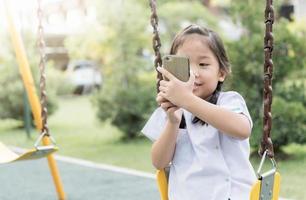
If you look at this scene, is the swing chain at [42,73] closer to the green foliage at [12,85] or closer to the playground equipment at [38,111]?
the playground equipment at [38,111]

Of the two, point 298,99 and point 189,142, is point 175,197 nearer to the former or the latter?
point 189,142

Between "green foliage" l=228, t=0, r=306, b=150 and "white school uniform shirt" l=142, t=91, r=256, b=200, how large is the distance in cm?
347

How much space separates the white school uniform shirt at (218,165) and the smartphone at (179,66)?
184 millimetres

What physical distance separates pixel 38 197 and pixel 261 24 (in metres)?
2.77

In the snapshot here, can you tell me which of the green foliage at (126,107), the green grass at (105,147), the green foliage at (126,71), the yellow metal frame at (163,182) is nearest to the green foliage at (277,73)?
the green grass at (105,147)

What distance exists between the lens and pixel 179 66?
177cm

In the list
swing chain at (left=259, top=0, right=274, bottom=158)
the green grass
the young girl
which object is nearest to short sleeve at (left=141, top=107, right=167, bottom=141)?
the young girl

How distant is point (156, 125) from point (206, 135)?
0.76 ft

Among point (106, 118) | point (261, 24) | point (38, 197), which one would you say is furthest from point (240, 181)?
point (106, 118)

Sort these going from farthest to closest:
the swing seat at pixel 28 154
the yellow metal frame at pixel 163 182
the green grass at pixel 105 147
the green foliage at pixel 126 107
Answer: the green foliage at pixel 126 107 → the green grass at pixel 105 147 → the swing seat at pixel 28 154 → the yellow metal frame at pixel 163 182

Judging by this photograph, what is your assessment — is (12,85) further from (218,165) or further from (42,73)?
(218,165)

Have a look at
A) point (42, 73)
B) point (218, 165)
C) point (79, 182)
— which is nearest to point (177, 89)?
point (218, 165)

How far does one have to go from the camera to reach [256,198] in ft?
5.88

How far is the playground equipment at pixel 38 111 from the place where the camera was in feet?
10.4
